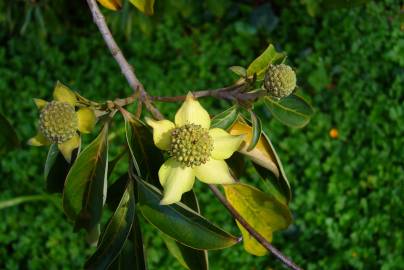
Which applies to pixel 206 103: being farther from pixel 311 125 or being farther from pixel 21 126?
→ pixel 21 126

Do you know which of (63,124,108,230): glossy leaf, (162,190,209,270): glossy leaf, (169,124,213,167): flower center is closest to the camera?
(169,124,213,167): flower center

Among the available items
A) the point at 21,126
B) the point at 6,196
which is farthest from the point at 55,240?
the point at 21,126

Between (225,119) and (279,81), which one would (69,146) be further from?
(279,81)

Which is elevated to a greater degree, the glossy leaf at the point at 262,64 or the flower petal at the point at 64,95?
the glossy leaf at the point at 262,64

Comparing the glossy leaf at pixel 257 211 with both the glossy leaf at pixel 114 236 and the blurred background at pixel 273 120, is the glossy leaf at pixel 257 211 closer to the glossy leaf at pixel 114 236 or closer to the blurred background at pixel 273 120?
the glossy leaf at pixel 114 236

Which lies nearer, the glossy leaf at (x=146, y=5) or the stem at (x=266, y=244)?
the stem at (x=266, y=244)

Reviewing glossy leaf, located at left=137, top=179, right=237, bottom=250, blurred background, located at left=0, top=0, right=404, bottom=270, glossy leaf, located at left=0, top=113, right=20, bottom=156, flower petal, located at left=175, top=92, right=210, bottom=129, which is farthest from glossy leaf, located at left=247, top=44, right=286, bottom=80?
blurred background, located at left=0, top=0, right=404, bottom=270

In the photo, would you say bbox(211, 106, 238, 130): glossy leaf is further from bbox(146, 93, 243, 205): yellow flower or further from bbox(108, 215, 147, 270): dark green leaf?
bbox(108, 215, 147, 270): dark green leaf

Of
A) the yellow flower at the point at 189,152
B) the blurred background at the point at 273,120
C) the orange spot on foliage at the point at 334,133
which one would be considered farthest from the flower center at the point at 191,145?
the orange spot on foliage at the point at 334,133
